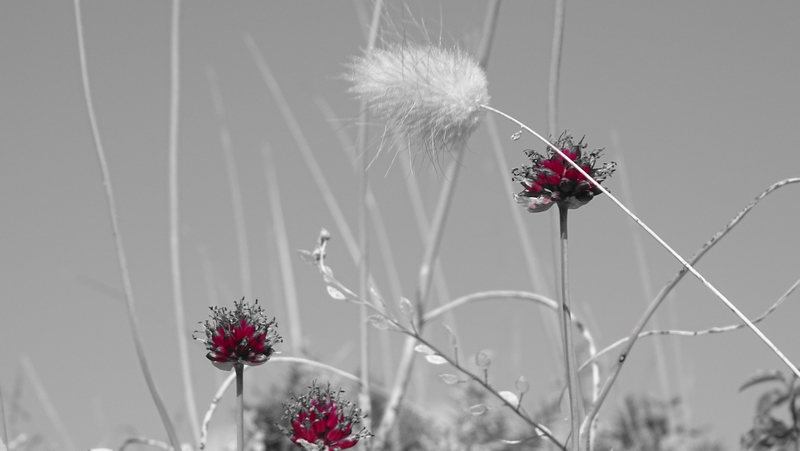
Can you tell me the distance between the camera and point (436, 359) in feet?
3.67

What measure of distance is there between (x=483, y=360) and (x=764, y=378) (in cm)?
98

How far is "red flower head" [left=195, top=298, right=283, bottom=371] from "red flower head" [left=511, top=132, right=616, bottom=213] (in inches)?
15.3

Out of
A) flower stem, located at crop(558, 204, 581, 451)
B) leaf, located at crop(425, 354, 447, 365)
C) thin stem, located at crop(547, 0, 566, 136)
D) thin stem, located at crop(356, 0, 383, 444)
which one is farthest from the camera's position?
thin stem, located at crop(356, 0, 383, 444)

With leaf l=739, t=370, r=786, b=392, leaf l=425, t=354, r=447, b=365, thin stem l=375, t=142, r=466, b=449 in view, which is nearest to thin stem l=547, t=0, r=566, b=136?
leaf l=425, t=354, r=447, b=365

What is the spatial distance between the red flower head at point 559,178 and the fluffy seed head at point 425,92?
Result: 11 cm

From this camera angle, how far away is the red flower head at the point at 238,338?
3.39 feet

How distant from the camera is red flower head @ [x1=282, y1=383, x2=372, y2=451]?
1001 mm

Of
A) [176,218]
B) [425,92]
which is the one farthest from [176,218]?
[425,92]

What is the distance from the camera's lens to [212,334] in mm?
1052

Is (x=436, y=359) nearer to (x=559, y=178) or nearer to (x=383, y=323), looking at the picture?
(x=383, y=323)

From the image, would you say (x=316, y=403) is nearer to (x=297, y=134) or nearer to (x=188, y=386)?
(x=188, y=386)

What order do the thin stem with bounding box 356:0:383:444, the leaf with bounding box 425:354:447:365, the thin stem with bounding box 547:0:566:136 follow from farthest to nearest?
the thin stem with bounding box 356:0:383:444, the thin stem with bounding box 547:0:566:136, the leaf with bounding box 425:354:447:365

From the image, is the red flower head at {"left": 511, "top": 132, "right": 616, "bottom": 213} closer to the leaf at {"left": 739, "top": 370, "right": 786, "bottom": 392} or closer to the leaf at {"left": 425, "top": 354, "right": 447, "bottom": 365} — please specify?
the leaf at {"left": 425, "top": 354, "right": 447, "bottom": 365}

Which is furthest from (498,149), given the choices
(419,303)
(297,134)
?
(297,134)
